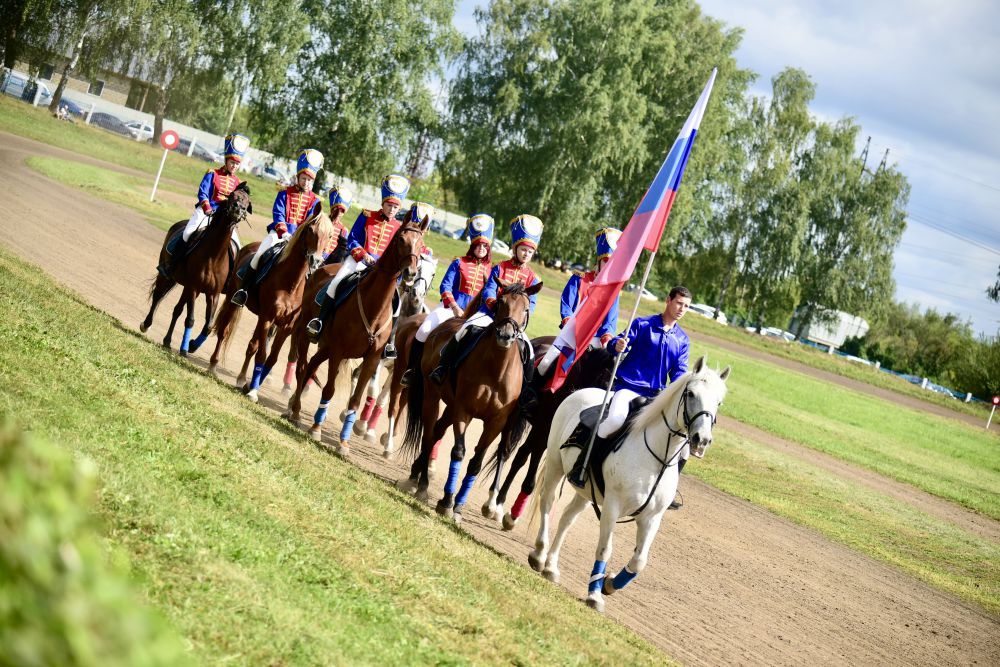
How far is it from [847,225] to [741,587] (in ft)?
199

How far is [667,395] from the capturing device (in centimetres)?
930

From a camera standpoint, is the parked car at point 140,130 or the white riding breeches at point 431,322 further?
the parked car at point 140,130

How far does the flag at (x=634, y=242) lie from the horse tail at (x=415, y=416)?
2.10 m

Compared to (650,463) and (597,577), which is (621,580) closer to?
(597,577)

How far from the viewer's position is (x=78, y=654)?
1824 mm

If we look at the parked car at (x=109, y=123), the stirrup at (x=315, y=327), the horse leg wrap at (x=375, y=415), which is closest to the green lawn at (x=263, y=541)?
the stirrup at (x=315, y=327)

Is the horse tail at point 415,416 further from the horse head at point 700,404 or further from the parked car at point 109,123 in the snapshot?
the parked car at point 109,123

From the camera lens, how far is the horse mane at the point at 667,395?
905 cm

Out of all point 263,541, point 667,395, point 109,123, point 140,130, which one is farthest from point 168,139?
point 109,123

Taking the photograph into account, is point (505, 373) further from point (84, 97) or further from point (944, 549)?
point (84, 97)

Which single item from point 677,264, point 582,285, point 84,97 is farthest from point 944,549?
Answer: point 84,97

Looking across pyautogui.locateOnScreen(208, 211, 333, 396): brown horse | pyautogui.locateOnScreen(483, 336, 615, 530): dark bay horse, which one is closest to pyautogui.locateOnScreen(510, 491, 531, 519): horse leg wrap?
pyautogui.locateOnScreen(483, 336, 615, 530): dark bay horse

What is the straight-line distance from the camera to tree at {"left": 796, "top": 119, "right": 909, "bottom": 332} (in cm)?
6625

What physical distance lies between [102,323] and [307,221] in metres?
2.86
